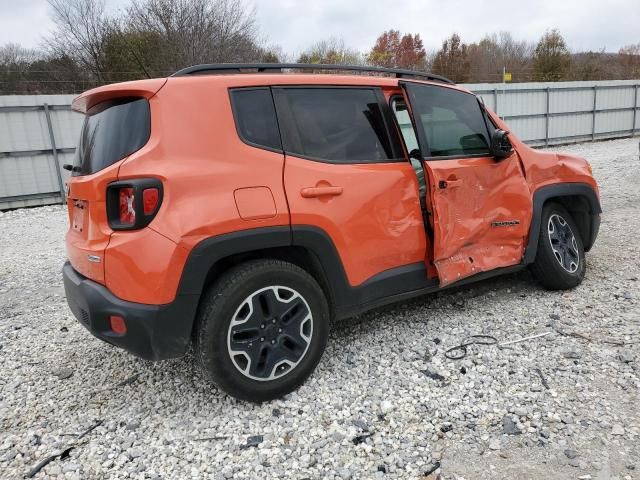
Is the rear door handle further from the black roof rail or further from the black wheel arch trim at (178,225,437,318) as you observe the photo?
the black roof rail

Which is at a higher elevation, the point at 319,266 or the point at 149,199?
the point at 149,199

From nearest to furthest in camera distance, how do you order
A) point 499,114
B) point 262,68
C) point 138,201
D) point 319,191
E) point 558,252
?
point 138,201 → point 319,191 → point 262,68 → point 558,252 → point 499,114

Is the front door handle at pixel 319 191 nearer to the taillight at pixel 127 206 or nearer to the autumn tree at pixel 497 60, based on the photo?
the taillight at pixel 127 206

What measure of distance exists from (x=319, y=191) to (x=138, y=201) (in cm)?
98

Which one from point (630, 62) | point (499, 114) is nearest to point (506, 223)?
point (499, 114)

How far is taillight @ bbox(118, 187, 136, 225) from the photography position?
7.91ft

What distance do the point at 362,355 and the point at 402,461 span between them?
104 cm

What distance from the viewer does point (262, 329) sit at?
2.67 meters

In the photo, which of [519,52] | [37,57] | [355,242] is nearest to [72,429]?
[355,242]

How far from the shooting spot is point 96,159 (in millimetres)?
2695

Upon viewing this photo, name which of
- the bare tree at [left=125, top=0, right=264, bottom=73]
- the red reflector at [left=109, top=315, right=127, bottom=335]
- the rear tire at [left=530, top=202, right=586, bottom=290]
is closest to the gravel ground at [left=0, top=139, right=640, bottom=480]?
the rear tire at [left=530, top=202, right=586, bottom=290]

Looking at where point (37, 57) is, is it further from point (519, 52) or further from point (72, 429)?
point (519, 52)

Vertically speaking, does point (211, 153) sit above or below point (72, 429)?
above

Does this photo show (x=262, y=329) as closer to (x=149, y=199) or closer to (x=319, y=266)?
(x=319, y=266)
